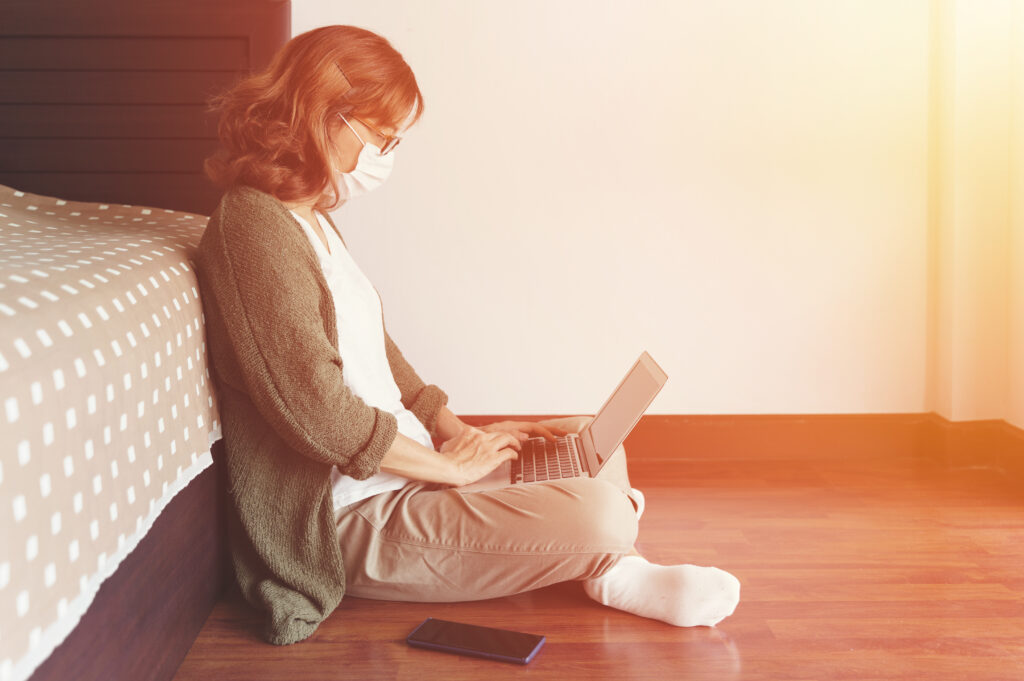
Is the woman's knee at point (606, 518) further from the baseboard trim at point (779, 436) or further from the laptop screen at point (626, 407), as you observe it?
the baseboard trim at point (779, 436)

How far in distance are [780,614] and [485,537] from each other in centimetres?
51

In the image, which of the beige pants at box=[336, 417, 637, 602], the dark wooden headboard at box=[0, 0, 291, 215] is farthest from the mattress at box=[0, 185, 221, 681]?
the dark wooden headboard at box=[0, 0, 291, 215]

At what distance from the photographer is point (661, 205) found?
2354mm

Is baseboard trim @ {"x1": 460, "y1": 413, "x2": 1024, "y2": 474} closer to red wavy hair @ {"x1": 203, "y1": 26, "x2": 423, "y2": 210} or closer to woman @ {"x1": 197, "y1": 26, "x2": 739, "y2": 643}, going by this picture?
woman @ {"x1": 197, "y1": 26, "x2": 739, "y2": 643}

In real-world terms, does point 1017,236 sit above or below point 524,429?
above

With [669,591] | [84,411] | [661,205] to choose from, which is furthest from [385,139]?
[661,205]

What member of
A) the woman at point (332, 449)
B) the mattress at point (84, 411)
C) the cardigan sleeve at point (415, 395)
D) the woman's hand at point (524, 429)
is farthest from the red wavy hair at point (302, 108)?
the woman's hand at point (524, 429)

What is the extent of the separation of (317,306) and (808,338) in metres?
1.49

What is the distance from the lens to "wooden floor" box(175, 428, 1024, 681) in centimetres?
133

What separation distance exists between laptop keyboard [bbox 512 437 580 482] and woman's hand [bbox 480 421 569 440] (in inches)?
0.5

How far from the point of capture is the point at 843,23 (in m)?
2.29

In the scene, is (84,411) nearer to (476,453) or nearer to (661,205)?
(476,453)

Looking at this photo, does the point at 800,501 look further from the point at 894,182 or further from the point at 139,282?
the point at 139,282

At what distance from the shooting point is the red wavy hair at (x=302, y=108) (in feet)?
4.69
